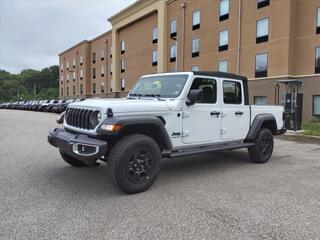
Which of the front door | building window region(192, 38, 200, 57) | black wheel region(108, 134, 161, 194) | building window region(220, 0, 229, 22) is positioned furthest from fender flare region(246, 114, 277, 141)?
building window region(192, 38, 200, 57)

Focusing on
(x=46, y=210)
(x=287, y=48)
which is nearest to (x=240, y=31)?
(x=287, y=48)

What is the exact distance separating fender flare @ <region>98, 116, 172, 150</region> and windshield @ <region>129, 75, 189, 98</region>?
2.72 ft

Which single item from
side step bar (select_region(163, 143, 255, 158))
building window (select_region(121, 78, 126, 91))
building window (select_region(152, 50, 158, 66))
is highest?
building window (select_region(152, 50, 158, 66))

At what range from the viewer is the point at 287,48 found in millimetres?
22516

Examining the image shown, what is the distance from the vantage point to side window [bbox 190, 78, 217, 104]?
20.3 feet

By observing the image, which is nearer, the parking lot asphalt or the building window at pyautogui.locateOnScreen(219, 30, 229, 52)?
the parking lot asphalt

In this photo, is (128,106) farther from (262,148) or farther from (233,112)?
(262,148)

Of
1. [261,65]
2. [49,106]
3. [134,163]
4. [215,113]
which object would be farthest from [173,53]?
[134,163]

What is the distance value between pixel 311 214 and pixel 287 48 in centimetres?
2047

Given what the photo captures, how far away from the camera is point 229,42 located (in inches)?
1064

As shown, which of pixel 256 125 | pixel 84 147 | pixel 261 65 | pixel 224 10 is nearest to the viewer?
pixel 84 147

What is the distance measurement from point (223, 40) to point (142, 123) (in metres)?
24.2

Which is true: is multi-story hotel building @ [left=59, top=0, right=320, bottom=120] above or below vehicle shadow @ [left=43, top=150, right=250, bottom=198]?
above

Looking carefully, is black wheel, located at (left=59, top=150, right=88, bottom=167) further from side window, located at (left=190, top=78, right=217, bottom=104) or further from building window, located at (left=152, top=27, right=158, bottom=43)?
building window, located at (left=152, top=27, right=158, bottom=43)
